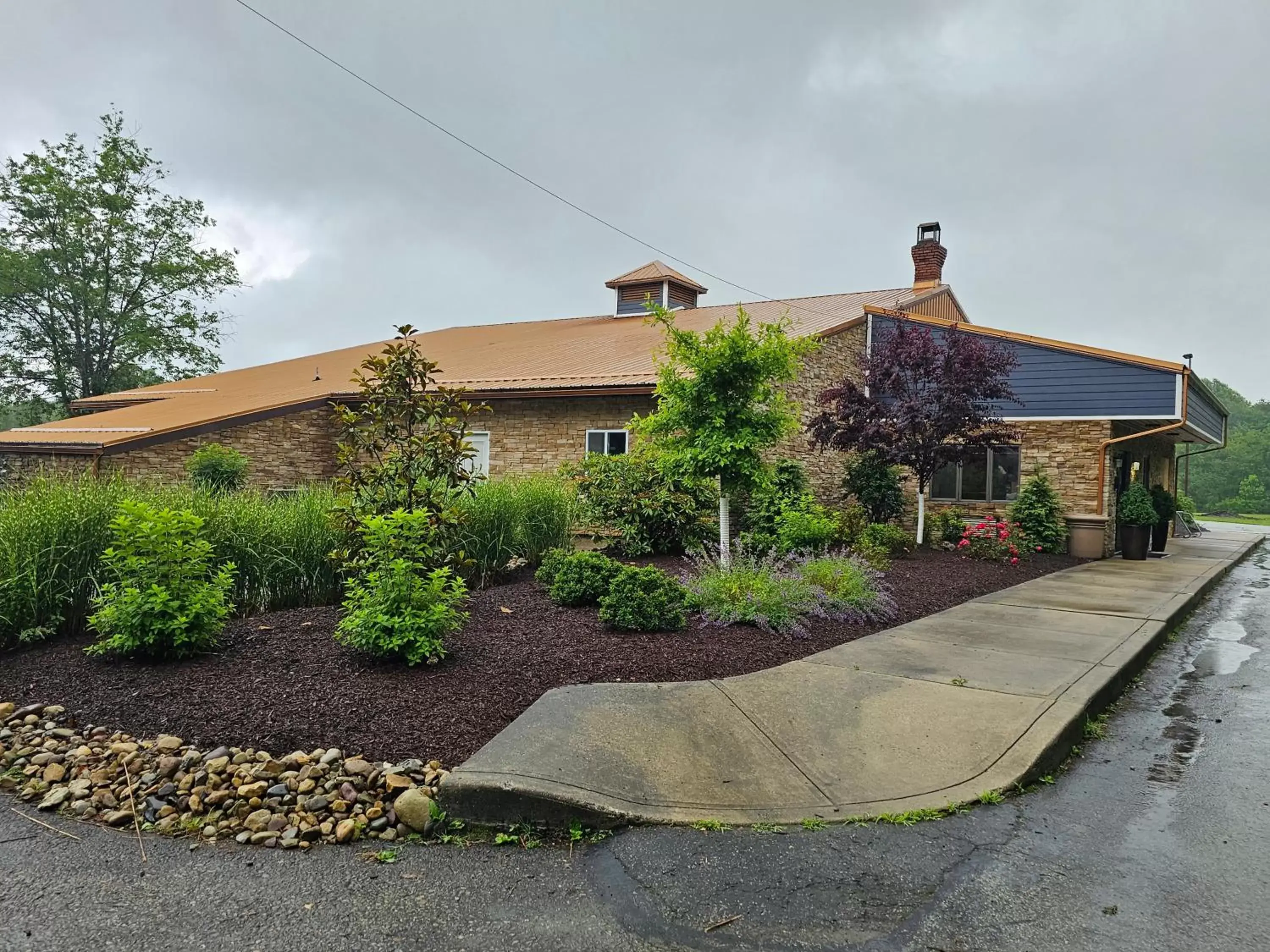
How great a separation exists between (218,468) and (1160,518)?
61.4ft

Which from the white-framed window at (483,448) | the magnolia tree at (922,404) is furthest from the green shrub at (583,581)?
the white-framed window at (483,448)

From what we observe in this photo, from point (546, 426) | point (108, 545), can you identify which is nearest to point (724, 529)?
point (108, 545)

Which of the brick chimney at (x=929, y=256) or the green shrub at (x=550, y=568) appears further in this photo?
the brick chimney at (x=929, y=256)

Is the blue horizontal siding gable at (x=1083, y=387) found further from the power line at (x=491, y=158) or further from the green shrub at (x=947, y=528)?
the power line at (x=491, y=158)

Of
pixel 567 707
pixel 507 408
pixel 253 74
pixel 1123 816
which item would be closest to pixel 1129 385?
pixel 507 408

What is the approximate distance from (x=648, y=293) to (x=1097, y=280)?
44.0ft

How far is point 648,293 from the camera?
21.1 m

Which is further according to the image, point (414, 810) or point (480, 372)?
point (480, 372)

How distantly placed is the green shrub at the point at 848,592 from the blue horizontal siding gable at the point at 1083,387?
8218 mm

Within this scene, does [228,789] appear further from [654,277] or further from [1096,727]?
[654,277]

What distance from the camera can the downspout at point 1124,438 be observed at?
43.9 ft

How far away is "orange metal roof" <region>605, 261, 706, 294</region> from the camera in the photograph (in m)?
21.1

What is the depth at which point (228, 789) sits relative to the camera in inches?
134

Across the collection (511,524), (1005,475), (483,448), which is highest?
(483,448)
